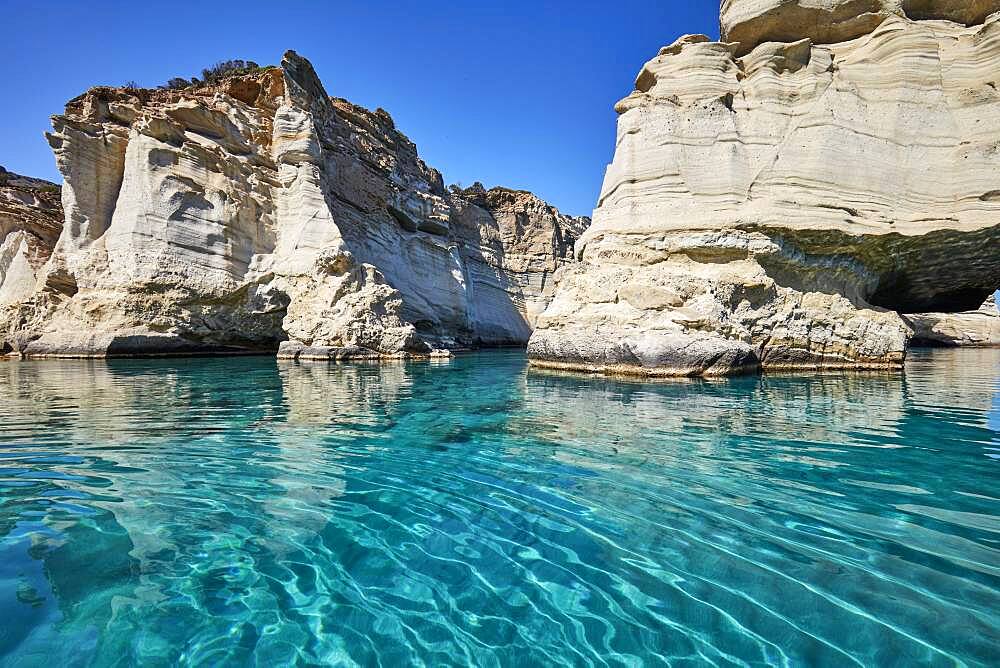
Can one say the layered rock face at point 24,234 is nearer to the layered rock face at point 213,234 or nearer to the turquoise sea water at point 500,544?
the layered rock face at point 213,234

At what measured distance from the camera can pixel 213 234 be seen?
66.5 feet

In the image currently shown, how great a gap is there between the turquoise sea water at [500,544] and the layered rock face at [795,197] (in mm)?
6650

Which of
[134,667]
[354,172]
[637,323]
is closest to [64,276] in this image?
[354,172]

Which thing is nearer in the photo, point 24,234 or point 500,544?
point 500,544

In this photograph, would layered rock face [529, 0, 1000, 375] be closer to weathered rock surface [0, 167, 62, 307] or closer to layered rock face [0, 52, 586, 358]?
layered rock face [0, 52, 586, 358]

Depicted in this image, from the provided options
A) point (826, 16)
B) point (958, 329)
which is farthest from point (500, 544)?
point (958, 329)

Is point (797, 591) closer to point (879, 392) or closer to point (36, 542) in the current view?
point (36, 542)

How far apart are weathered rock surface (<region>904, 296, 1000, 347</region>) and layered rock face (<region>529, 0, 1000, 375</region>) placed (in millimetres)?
28181

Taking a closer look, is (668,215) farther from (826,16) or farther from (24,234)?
(24,234)

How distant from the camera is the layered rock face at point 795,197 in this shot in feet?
38.5

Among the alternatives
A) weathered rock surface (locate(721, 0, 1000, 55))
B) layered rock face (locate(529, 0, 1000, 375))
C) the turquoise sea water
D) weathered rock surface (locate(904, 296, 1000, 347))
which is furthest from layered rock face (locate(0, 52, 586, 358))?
weathered rock surface (locate(904, 296, 1000, 347))

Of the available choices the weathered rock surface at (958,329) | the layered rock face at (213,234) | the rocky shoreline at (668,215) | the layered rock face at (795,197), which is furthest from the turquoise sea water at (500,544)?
the weathered rock surface at (958,329)

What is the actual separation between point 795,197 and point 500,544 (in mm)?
13366

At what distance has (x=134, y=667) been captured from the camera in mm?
1574
